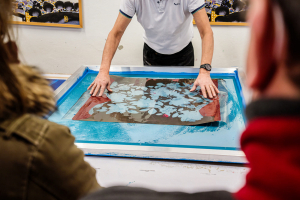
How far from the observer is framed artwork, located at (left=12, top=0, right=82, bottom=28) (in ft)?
8.96

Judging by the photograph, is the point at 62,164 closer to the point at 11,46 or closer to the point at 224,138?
the point at 11,46

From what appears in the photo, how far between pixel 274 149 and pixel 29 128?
429 millimetres

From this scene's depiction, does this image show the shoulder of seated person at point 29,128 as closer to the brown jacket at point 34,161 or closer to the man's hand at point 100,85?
the brown jacket at point 34,161

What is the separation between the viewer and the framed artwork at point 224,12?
255 cm

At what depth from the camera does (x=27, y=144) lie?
439 mm

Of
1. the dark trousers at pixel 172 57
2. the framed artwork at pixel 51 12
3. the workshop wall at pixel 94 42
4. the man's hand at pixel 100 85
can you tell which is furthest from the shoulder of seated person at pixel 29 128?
the framed artwork at pixel 51 12

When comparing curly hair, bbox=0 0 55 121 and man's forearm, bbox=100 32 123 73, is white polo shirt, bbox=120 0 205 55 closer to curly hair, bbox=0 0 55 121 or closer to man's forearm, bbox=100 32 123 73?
man's forearm, bbox=100 32 123 73

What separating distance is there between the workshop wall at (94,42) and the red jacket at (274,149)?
2569 mm

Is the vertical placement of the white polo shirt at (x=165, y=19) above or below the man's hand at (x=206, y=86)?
above

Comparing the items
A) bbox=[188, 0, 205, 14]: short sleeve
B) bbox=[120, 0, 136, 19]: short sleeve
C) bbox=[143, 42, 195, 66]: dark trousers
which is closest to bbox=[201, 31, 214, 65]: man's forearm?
bbox=[188, 0, 205, 14]: short sleeve

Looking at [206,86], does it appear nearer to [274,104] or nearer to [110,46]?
[110,46]

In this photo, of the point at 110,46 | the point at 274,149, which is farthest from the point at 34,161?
the point at 110,46

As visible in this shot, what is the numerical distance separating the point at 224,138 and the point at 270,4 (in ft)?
2.58

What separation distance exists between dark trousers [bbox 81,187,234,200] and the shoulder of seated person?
0.18 metres
